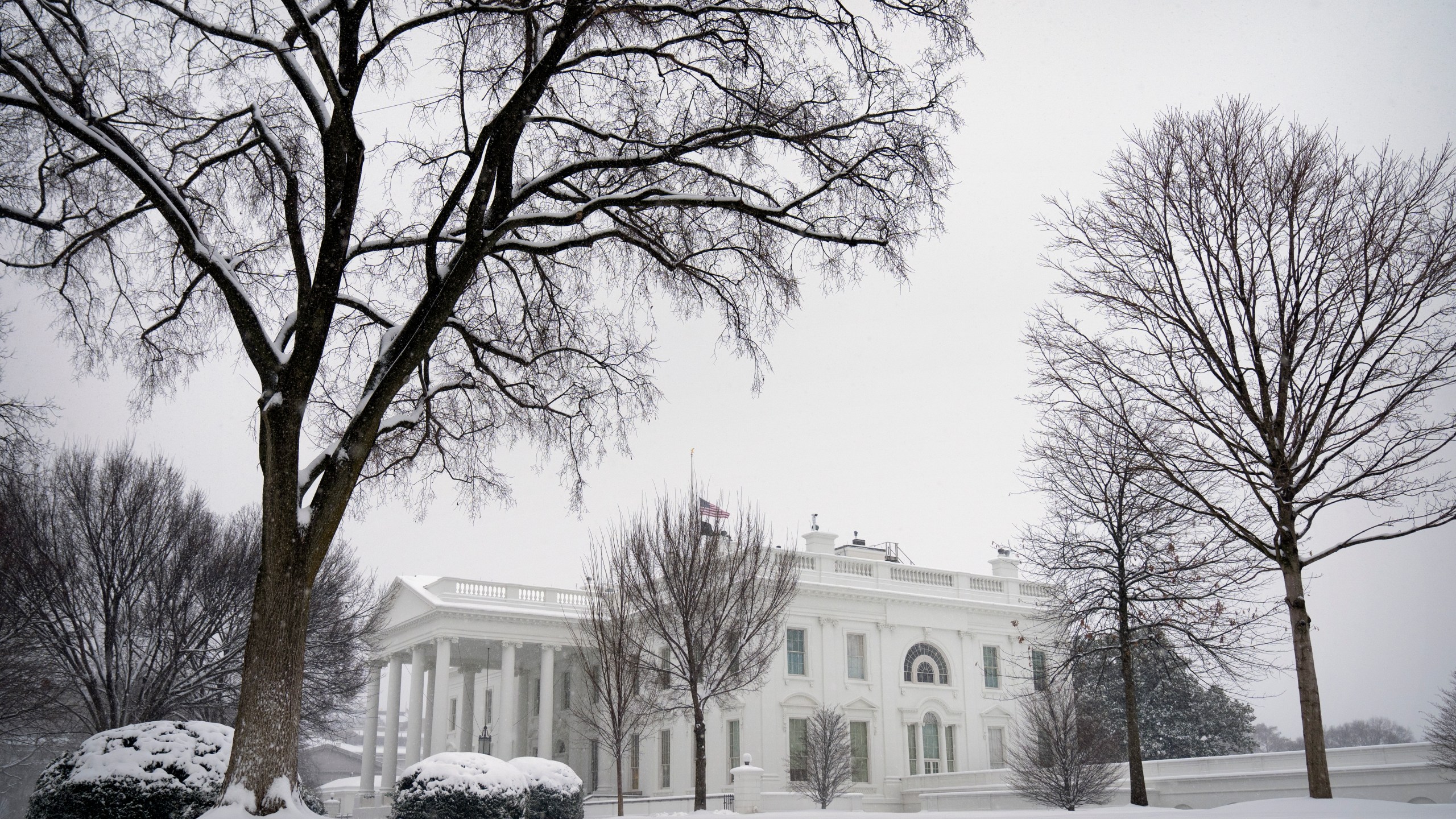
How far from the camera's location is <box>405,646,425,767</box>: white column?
40625 mm

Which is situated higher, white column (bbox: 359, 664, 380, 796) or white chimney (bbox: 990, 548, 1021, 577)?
white chimney (bbox: 990, 548, 1021, 577)

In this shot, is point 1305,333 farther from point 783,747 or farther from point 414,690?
Result: point 414,690

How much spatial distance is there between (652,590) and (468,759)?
38.4 ft

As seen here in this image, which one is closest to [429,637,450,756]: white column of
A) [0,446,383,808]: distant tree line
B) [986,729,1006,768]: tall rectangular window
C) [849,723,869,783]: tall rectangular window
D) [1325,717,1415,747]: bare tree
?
[0,446,383,808]: distant tree line

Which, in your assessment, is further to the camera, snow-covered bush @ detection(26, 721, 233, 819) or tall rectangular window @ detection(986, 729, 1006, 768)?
tall rectangular window @ detection(986, 729, 1006, 768)

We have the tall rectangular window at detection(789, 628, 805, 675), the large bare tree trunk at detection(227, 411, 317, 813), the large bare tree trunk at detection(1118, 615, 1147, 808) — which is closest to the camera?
the large bare tree trunk at detection(227, 411, 317, 813)

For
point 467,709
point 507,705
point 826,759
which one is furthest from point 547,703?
point 467,709

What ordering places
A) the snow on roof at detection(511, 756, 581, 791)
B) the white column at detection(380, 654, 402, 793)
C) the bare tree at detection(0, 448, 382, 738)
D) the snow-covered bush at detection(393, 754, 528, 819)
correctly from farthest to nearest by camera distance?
the white column at detection(380, 654, 402, 793) < the bare tree at detection(0, 448, 382, 738) < the snow on roof at detection(511, 756, 581, 791) < the snow-covered bush at detection(393, 754, 528, 819)

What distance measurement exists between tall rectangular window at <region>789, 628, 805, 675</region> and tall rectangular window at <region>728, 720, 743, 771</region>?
2.87 metres

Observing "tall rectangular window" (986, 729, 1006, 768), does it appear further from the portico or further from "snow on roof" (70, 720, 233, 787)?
"snow on roof" (70, 720, 233, 787)

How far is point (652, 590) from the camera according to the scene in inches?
982

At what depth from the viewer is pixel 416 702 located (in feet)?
138

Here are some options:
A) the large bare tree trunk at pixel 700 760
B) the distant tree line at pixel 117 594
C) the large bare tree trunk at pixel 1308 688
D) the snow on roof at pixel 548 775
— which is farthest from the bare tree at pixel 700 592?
the large bare tree trunk at pixel 1308 688

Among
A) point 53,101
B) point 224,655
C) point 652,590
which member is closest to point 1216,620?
point 652,590
